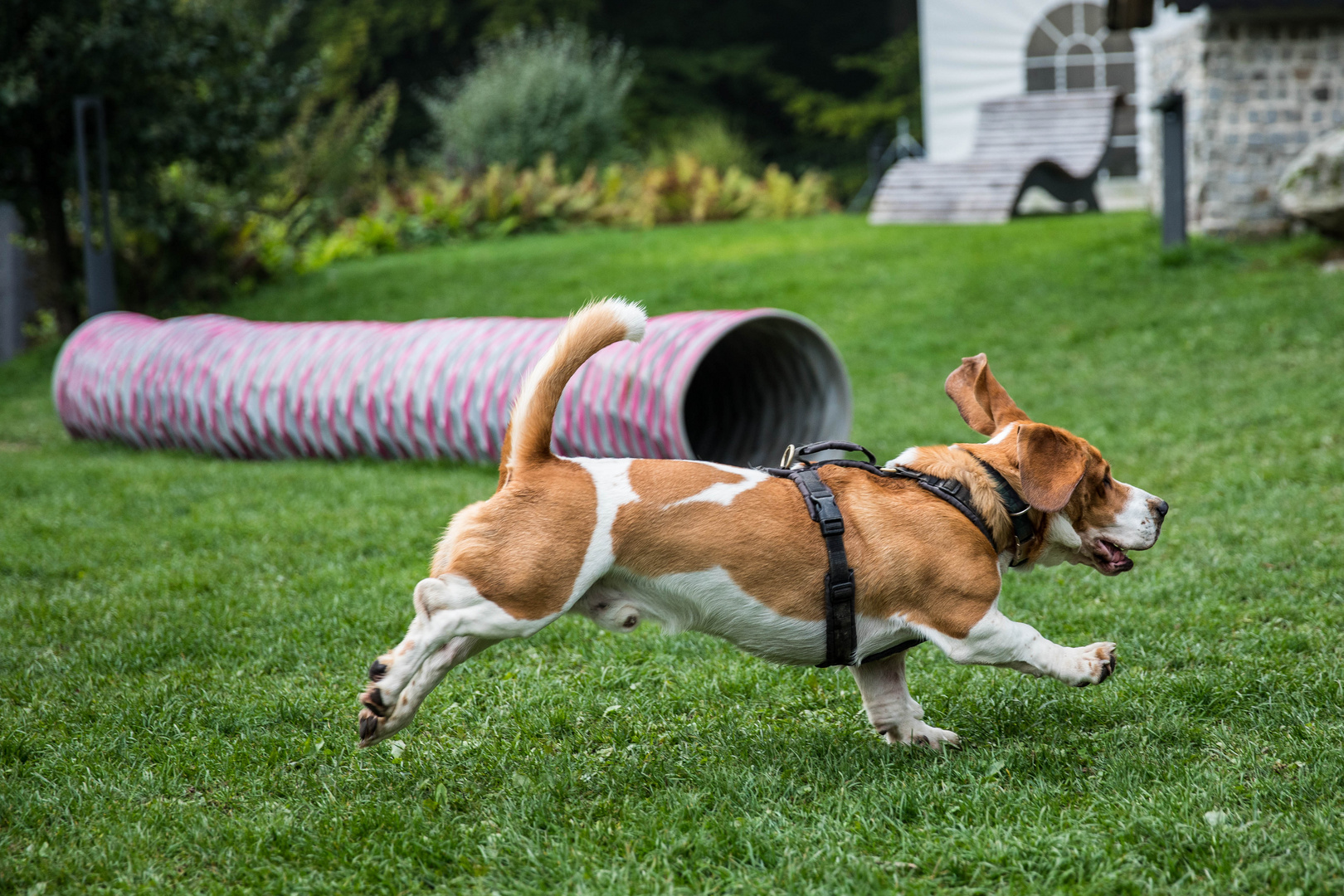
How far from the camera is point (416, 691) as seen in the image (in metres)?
2.99

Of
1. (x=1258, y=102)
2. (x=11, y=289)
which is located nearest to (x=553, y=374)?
(x=1258, y=102)

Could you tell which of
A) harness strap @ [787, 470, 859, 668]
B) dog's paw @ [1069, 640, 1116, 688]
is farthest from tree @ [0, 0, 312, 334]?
dog's paw @ [1069, 640, 1116, 688]

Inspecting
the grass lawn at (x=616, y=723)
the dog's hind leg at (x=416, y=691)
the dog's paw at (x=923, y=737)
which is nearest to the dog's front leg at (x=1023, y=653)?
the grass lawn at (x=616, y=723)

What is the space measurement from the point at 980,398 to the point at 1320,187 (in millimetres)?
9089

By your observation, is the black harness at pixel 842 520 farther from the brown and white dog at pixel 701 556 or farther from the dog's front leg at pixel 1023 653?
the dog's front leg at pixel 1023 653

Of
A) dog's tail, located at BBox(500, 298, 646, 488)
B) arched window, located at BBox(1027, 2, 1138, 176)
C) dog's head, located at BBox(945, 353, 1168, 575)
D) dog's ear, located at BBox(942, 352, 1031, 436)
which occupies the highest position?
arched window, located at BBox(1027, 2, 1138, 176)

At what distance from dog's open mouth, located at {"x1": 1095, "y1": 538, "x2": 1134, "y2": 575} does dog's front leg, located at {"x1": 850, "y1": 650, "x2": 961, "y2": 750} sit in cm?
65

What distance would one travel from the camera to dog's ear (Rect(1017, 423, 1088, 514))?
3178 millimetres

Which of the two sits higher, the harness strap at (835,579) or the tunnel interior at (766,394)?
the harness strap at (835,579)

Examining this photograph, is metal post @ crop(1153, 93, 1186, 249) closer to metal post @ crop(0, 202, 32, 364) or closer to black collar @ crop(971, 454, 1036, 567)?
black collar @ crop(971, 454, 1036, 567)

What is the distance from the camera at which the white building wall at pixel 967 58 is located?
23.1 m

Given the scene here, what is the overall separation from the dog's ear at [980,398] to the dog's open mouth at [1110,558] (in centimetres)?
44

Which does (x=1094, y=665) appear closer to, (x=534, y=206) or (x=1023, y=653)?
(x=1023, y=653)

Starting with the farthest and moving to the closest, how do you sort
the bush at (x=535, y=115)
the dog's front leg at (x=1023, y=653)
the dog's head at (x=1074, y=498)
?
the bush at (x=535, y=115)
the dog's head at (x=1074, y=498)
the dog's front leg at (x=1023, y=653)
